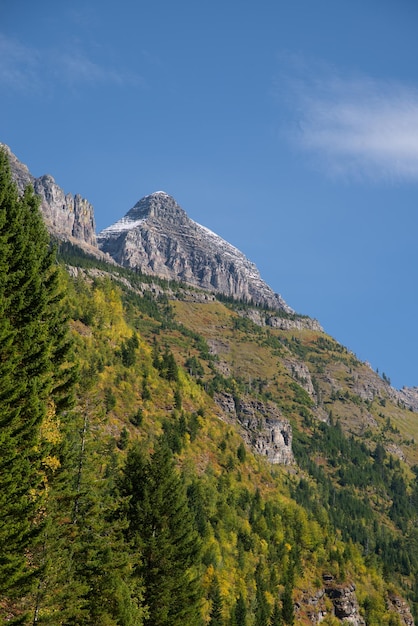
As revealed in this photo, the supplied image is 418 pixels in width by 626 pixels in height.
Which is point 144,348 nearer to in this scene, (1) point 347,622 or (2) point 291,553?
(2) point 291,553

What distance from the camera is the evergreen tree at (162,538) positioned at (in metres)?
43.9

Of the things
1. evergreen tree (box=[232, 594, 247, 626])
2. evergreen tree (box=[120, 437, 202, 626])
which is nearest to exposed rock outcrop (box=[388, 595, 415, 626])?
evergreen tree (box=[232, 594, 247, 626])

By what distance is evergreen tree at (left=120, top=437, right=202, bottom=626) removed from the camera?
43.9 metres

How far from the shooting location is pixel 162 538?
44438mm

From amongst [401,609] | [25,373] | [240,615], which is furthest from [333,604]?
[25,373]

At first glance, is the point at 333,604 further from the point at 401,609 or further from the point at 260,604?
the point at 260,604

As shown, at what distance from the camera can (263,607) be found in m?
101

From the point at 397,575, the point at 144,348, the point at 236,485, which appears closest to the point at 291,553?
the point at 236,485

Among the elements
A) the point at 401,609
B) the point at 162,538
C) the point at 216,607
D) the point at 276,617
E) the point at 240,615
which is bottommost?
the point at 216,607

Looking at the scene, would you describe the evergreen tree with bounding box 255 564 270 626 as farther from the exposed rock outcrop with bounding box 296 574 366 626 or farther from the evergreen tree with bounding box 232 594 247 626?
the exposed rock outcrop with bounding box 296 574 366 626

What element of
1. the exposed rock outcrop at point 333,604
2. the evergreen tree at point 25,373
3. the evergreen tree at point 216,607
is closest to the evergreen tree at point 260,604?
the evergreen tree at point 216,607

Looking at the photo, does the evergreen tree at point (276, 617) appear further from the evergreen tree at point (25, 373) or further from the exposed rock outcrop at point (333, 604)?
the evergreen tree at point (25, 373)

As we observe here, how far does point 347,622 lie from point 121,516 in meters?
108

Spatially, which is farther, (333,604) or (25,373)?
(333,604)
